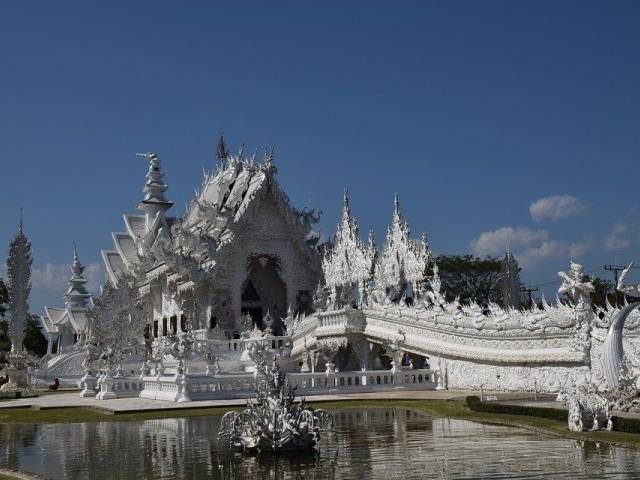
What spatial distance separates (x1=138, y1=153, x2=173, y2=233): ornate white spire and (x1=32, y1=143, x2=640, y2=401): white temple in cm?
9

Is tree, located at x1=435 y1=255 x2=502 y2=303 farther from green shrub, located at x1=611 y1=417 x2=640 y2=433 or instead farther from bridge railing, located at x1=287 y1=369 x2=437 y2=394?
green shrub, located at x1=611 y1=417 x2=640 y2=433

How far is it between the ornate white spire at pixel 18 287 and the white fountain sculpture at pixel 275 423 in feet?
80.1

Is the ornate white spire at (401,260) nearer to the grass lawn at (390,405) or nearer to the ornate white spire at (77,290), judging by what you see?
the grass lawn at (390,405)

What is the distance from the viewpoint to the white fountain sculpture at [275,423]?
10.5 m

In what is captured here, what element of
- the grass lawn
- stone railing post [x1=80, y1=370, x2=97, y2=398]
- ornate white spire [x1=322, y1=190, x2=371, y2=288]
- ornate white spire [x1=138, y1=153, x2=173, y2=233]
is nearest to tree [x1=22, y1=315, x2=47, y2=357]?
ornate white spire [x1=138, y1=153, x2=173, y2=233]

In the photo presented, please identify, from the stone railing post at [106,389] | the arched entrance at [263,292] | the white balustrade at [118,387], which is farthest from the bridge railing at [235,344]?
the stone railing post at [106,389]

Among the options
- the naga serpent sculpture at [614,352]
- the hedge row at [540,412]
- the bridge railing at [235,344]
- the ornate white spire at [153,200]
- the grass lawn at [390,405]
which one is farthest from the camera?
the ornate white spire at [153,200]

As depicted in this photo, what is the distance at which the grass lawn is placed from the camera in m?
11.3

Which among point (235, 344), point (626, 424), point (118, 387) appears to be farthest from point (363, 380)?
point (626, 424)

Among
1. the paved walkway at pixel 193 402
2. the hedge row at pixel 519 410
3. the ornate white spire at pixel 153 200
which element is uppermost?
the ornate white spire at pixel 153 200

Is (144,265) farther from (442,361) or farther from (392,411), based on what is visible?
(392,411)

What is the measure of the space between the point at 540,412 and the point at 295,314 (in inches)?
1073

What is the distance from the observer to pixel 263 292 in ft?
141

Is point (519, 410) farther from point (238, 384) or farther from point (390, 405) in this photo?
point (238, 384)
